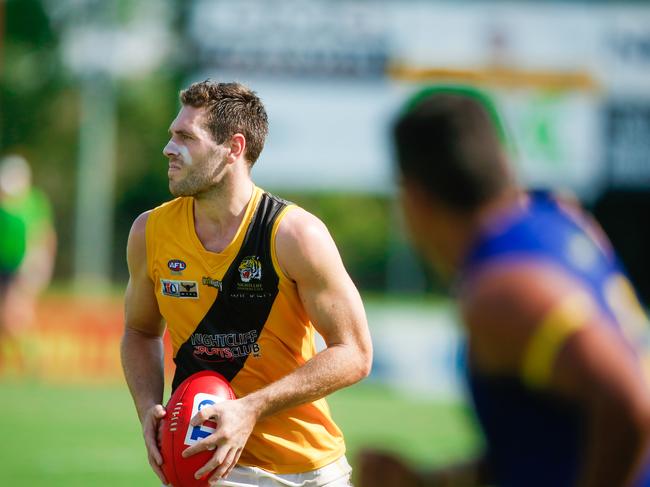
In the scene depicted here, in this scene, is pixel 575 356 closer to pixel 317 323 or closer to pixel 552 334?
pixel 552 334

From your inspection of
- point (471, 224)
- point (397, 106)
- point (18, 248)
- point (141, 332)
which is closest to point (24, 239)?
point (18, 248)

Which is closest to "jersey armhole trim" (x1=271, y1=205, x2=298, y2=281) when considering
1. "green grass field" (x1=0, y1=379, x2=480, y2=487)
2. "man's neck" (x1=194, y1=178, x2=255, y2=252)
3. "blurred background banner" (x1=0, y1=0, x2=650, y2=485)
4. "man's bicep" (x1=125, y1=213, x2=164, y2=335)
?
"man's neck" (x1=194, y1=178, x2=255, y2=252)

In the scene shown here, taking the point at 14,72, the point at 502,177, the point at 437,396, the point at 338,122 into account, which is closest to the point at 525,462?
the point at 502,177

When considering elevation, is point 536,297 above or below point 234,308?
above

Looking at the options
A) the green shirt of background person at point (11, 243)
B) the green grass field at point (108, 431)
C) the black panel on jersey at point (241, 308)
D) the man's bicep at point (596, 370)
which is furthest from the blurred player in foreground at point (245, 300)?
the green shirt of background person at point (11, 243)

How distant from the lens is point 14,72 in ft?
117

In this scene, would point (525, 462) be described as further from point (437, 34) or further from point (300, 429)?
point (437, 34)

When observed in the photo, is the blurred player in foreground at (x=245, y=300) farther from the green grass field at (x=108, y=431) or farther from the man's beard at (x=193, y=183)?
the green grass field at (x=108, y=431)

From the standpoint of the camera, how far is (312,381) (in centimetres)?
432

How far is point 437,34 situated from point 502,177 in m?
17.2

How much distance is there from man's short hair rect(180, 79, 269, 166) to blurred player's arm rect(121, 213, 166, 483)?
491 mm

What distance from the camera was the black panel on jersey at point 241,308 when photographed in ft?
14.7

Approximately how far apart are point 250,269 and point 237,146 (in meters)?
0.51

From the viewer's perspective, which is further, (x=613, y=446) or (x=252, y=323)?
(x=252, y=323)
